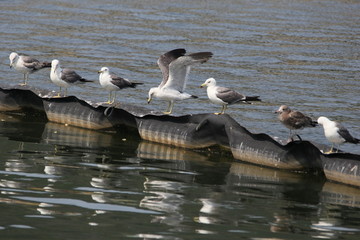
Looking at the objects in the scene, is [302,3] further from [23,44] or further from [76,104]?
[76,104]

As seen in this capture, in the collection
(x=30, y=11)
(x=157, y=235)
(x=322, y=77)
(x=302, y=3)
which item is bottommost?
(x=157, y=235)

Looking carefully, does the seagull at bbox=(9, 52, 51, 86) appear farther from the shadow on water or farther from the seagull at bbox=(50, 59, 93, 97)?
the shadow on water

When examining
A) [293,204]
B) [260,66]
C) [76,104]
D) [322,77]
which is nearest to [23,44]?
[260,66]

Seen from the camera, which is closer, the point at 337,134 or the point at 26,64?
the point at 337,134

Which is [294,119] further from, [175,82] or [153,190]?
[153,190]

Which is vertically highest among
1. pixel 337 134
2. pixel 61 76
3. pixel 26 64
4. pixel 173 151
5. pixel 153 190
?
pixel 26 64

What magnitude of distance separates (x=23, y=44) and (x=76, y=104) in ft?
43.5

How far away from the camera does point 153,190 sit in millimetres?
11547

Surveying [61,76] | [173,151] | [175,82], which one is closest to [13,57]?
[61,76]

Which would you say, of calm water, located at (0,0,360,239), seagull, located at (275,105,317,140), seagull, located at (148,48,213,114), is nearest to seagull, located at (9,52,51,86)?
calm water, located at (0,0,360,239)

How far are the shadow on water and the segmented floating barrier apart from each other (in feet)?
0.65

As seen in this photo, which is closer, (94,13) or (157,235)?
(157,235)

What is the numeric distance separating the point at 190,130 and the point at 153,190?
3580 millimetres

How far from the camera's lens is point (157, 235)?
9.23 metres
